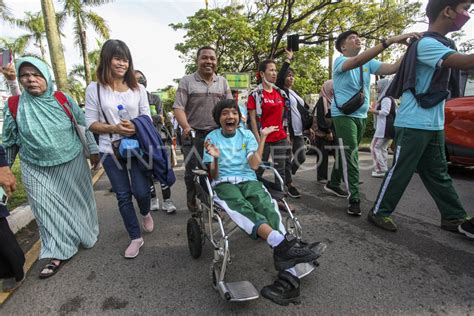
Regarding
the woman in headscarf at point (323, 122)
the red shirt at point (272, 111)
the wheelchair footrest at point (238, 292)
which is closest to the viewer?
the wheelchair footrest at point (238, 292)

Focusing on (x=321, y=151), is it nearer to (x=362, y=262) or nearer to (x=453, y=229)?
(x=453, y=229)

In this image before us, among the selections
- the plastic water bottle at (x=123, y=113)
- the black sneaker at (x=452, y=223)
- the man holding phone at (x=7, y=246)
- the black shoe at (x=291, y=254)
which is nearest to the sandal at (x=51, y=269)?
the man holding phone at (x=7, y=246)

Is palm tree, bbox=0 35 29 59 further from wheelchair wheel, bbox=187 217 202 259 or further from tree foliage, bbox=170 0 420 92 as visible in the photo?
wheelchair wheel, bbox=187 217 202 259

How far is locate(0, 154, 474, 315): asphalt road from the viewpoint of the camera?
188 cm

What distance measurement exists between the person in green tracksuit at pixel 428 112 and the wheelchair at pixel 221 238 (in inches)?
47.0

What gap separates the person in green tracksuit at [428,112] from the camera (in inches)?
93.7

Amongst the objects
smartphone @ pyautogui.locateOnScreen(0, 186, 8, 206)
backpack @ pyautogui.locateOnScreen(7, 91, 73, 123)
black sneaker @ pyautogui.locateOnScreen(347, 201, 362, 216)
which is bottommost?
black sneaker @ pyautogui.locateOnScreen(347, 201, 362, 216)

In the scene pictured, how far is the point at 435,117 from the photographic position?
259 centimetres

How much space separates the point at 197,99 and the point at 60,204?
1.65 metres

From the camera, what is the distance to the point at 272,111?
3.58m

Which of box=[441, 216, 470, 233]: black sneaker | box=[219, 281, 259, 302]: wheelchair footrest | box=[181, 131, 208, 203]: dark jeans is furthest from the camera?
box=[181, 131, 208, 203]: dark jeans

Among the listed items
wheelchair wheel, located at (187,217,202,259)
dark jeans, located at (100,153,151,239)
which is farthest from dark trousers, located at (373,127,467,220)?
dark jeans, located at (100,153,151,239)

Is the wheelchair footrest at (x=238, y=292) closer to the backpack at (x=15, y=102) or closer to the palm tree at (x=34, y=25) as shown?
the backpack at (x=15, y=102)

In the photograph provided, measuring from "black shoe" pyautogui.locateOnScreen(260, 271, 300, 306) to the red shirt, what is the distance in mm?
1967
